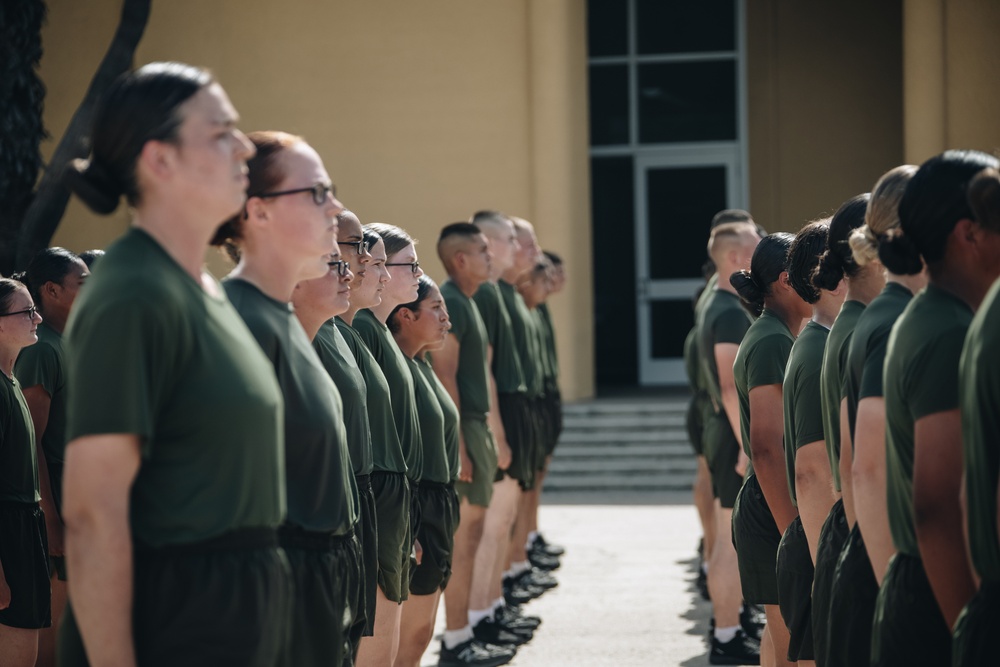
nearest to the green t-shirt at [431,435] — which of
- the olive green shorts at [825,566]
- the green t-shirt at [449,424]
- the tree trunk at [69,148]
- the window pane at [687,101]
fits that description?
the green t-shirt at [449,424]

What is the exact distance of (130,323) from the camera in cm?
259

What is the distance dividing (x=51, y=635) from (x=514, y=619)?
3.22 m

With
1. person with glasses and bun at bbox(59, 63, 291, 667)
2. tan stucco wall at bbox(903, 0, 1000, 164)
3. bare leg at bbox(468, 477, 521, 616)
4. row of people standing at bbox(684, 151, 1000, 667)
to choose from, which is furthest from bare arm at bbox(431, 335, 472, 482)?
tan stucco wall at bbox(903, 0, 1000, 164)

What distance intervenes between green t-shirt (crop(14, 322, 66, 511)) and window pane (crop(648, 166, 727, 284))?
43.0 feet

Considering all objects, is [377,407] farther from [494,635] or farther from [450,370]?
[494,635]

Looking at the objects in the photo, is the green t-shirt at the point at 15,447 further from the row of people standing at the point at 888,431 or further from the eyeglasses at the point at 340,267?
the row of people standing at the point at 888,431

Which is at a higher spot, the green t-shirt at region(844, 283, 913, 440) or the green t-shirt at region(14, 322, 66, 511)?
the green t-shirt at region(844, 283, 913, 440)

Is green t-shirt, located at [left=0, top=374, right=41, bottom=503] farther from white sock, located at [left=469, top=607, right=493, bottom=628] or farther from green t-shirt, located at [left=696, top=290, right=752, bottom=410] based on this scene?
green t-shirt, located at [left=696, top=290, right=752, bottom=410]

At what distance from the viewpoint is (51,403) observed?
5996 millimetres

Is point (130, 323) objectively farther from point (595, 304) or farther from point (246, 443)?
point (595, 304)

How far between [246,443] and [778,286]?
10.1ft

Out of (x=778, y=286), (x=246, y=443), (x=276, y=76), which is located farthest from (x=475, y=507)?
(x=276, y=76)

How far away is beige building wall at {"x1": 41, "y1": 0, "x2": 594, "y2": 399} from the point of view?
16297 millimetres

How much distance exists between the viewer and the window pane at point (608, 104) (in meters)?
18.5
